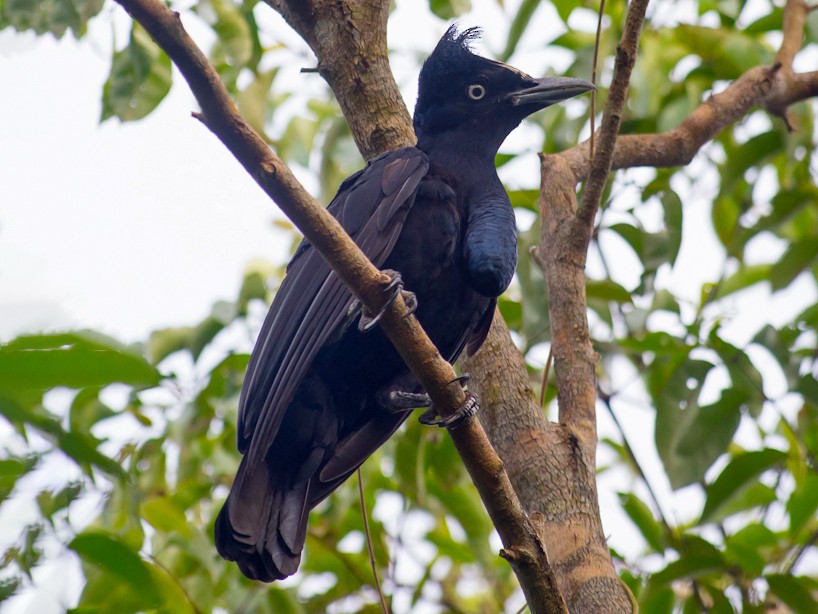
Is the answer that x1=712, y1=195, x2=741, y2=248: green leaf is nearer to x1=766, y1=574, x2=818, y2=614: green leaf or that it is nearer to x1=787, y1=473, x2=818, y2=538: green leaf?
x1=787, y1=473, x2=818, y2=538: green leaf

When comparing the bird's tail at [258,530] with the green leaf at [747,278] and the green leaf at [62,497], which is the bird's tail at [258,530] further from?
the green leaf at [747,278]

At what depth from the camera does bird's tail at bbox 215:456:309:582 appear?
2.66 m

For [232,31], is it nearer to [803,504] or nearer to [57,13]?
[57,13]

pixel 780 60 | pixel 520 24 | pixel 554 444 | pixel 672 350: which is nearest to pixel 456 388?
pixel 554 444

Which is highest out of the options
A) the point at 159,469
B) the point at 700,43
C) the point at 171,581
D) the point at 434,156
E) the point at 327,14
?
the point at 700,43

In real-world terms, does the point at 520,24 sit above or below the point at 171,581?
above

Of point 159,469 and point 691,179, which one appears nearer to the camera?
point 159,469

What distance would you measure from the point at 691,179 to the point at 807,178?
0.48 meters

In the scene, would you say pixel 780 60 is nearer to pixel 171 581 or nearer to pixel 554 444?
pixel 554 444

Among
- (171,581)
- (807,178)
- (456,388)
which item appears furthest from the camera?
(807,178)

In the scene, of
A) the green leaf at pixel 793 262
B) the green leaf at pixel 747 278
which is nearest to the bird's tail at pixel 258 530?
the green leaf at pixel 793 262

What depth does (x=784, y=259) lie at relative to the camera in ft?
12.0

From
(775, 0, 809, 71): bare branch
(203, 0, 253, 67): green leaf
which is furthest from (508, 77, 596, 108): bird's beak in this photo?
(203, 0, 253, 67): green leaf

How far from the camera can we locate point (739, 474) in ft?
10.2
